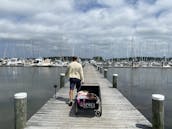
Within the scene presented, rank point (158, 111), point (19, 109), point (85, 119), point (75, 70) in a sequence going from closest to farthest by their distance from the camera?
point (19, 109)
point (158, 111)
point (85, 119)
point (75, 70)

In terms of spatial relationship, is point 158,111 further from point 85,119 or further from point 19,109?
point 19,109

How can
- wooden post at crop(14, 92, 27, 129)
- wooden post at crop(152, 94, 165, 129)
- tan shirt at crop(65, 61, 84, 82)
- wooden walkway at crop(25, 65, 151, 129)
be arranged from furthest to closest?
tan shirt at crop(65, 61, 84, 82)
wooden walkway at crop(25, 65, 151, 129)
wooden post at crop(152, 94, 165, 129)
wooden post at crop(14, 92, 27, 129)

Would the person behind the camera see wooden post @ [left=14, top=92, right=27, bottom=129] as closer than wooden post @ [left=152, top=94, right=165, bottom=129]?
Yes

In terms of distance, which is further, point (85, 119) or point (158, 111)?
point (85, 119)

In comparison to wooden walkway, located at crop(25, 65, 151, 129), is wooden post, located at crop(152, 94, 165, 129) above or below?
above

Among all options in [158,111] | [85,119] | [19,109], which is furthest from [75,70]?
[158,111]

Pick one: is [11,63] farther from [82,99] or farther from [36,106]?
[82,99]

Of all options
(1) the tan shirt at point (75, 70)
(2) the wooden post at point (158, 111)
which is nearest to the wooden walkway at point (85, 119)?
(2) the wooden post at point (158, 111)

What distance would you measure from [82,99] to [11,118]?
7691 millimetres

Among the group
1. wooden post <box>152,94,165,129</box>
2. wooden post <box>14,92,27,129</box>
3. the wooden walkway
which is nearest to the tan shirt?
the wooden walkway

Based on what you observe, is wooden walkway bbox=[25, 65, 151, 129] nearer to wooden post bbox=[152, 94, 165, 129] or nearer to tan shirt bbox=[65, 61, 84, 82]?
wooden post bbox=[152, 94, 165, 129]

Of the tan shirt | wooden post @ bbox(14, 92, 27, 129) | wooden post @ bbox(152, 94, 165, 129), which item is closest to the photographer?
wooden post @ bbox(14, 92, 27, 129)

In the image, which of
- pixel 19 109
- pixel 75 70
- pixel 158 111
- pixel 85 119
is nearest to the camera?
pixel 19 109

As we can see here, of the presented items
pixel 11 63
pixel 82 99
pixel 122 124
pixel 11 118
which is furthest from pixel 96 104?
pixel 11 63
